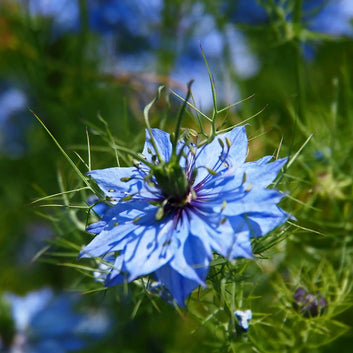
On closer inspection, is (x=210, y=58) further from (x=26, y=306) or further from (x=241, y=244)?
(x=241, y=244)

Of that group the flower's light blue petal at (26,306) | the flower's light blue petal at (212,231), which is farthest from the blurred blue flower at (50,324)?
the flower's light blue petal at (212,231)

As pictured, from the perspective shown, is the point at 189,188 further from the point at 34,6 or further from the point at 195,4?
the point at 195,4

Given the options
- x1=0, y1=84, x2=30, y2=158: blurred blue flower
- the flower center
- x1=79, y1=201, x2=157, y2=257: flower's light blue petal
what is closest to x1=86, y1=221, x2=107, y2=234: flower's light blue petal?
x1=79, y1=201, x2=157, y2=257: flower's light blue petal

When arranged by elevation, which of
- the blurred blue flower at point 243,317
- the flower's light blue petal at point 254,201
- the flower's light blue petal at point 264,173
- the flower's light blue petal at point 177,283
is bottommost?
the blurred blue flower at point 243,317

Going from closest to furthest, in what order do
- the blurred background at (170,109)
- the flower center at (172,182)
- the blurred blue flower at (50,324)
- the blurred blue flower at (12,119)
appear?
1. the flower center at (172,182)
2. the blurred background at (170,109)
3. the blurred blue flower at (50,324)
4. the blurred blue flower at (12,119)

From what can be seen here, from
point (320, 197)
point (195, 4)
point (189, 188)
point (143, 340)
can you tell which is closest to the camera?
point (189, 188)

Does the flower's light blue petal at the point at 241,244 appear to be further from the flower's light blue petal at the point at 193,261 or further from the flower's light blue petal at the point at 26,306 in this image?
the flower's light blue petal at the point at 26,306

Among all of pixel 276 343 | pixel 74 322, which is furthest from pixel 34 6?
pixel 276 343
